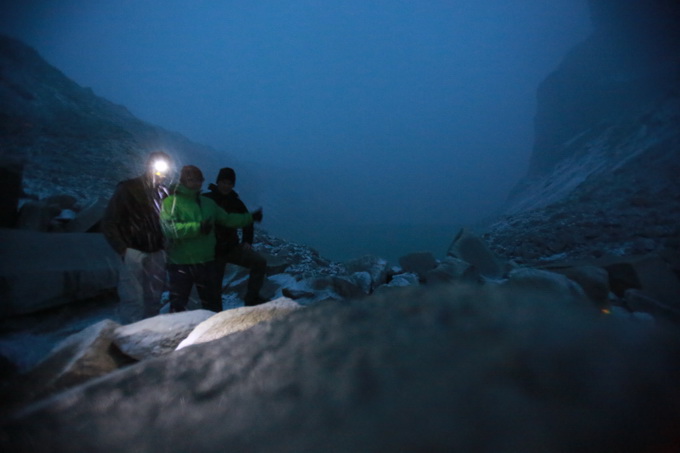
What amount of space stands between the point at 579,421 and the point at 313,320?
78cm

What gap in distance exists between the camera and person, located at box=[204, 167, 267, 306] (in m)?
2.75

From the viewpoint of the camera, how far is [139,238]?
7.54 ft

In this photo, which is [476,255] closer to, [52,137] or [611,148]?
[52,137]

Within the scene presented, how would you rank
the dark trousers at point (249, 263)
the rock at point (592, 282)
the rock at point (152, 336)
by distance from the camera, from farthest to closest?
1. the dark trousers at point (249, 263)
2. the rock at point (592, 282)
3. the rock at point (152, 336)

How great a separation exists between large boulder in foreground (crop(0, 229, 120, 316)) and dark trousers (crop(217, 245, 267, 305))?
44.5 inches

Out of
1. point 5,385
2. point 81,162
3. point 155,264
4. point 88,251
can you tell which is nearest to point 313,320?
point 5,385

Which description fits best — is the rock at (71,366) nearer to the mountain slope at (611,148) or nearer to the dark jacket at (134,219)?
the dark jacket at (134,219)

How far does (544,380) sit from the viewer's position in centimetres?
56

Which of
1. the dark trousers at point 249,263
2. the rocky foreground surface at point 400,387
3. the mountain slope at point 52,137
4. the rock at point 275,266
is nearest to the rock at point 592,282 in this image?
the rocky foreground surface at point 400,387

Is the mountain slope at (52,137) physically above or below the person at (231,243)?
above

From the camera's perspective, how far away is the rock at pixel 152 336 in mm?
1355

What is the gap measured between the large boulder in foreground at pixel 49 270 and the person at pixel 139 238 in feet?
1.67

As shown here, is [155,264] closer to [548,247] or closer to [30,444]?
[30,444]

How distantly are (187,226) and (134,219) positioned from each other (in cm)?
49
